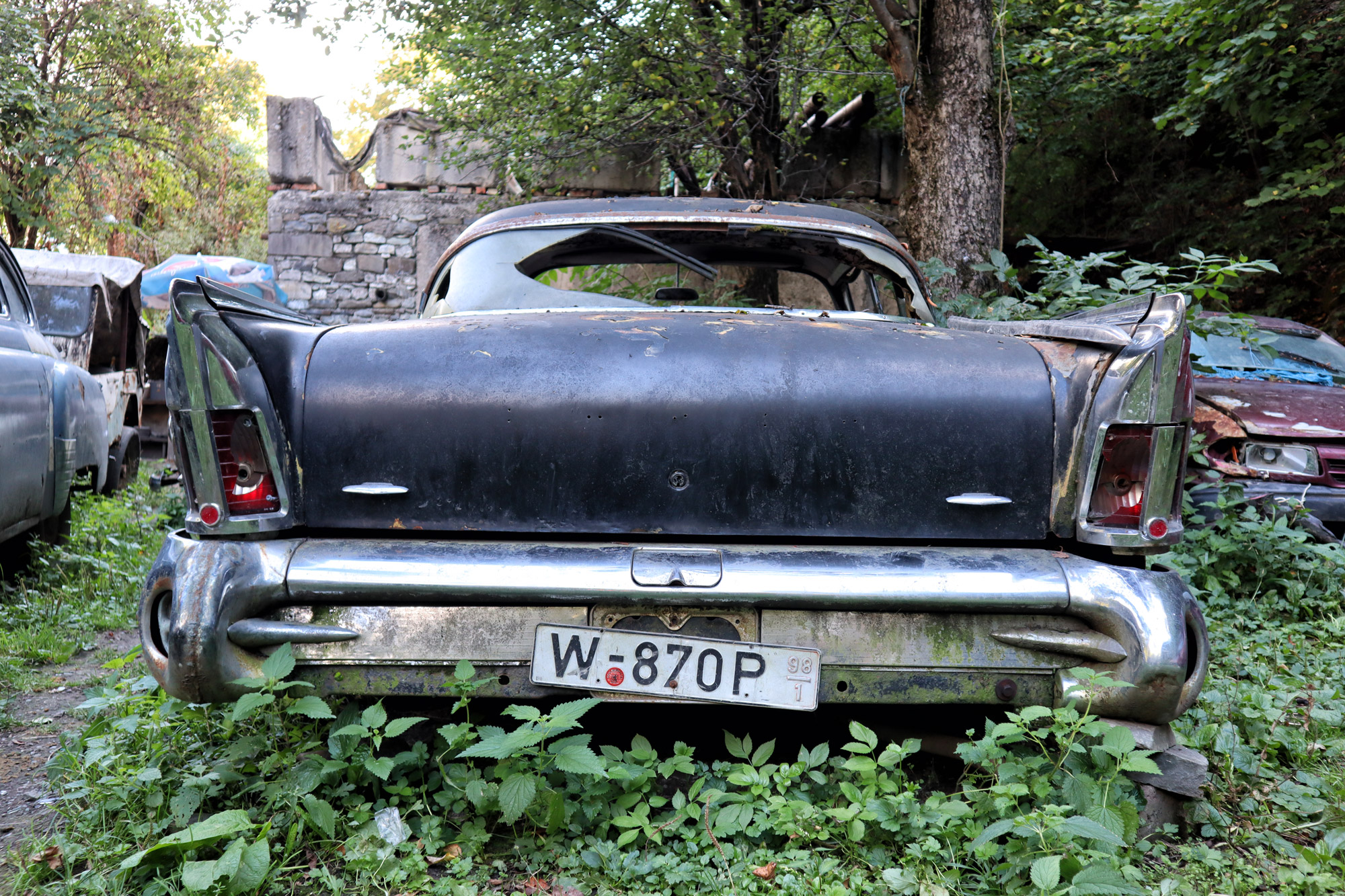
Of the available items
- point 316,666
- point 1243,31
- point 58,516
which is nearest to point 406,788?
point 316,666

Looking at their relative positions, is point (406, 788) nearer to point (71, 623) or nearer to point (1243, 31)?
point (71, 623)

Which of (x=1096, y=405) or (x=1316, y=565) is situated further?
A: (x=1316, y=565)

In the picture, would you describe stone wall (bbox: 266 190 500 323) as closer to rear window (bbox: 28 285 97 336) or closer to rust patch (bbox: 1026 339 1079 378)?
rear window (bbox: 28 285 97 336)

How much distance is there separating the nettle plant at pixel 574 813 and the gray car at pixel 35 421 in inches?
92.2

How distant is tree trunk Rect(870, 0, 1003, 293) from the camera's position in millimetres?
6094

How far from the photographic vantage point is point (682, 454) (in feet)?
7.07

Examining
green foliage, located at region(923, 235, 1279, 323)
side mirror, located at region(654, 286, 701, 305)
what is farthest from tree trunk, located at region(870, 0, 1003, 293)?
side mirror, located at region(654, 286, 701, 305)

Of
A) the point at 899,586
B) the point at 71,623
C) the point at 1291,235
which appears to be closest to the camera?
the point at 899,586

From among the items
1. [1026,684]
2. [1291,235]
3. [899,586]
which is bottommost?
[1026,684]

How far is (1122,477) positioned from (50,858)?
2.57m

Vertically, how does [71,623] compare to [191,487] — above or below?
below

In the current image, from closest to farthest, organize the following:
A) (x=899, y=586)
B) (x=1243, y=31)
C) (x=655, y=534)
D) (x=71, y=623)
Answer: (x=899, y=586), (x=655, y=534), (x=71, y=623), (x=1243, y=31)

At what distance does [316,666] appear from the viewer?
207cm

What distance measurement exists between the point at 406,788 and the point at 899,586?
4.07 ft
